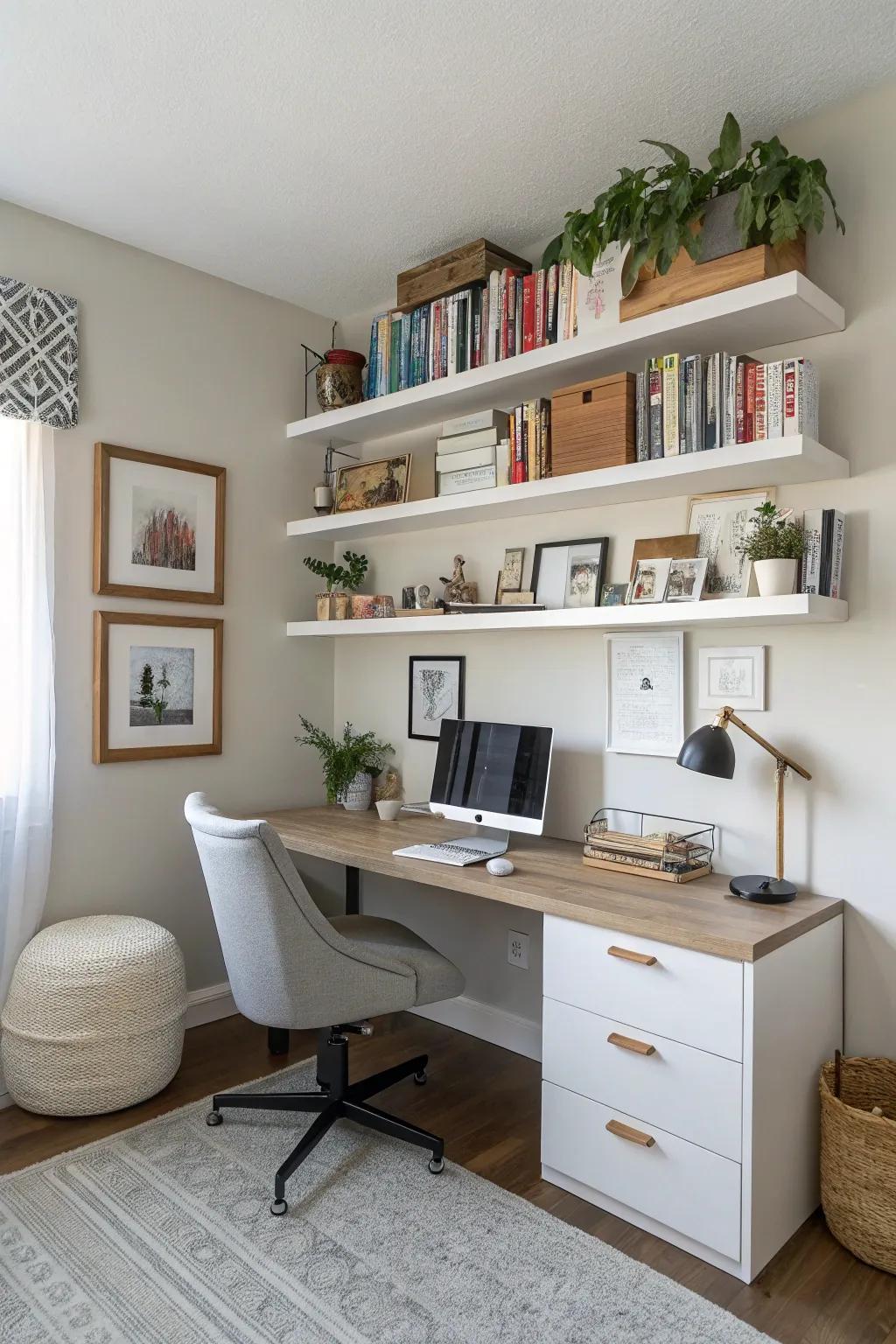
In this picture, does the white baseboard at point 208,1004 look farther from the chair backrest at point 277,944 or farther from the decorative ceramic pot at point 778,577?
the decorative ceramic pot at point 778,577

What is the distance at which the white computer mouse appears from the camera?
2.35 meters

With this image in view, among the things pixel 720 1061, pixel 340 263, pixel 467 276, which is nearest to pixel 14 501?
pixel 340 263

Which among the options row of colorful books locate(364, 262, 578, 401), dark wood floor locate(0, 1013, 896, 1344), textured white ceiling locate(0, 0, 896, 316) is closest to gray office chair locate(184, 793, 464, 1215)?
dark wood floor locate(0, 1013, 896, 1344)

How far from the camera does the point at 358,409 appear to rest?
316 centimetres

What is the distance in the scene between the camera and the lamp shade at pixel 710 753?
2121 millimetres

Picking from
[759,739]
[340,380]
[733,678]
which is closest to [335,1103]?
[759,739]

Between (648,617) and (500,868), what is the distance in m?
0.76

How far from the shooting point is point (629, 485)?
2.37 metres

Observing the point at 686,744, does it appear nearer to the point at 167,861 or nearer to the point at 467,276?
the point at 467,276

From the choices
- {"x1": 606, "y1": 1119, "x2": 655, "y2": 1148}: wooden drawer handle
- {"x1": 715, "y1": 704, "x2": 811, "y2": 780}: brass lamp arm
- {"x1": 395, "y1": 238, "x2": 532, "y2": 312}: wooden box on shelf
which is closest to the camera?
{"x1": 606, "y1": 1119, "x2": 655, "y2": 1148}: wooden drawer handle

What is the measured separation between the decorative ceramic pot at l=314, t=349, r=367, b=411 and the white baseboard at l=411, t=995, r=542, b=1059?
216cm

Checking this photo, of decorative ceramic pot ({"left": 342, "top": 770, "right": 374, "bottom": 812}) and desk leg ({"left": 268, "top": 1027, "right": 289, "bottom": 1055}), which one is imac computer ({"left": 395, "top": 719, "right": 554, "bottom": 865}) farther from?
desk leg ({"left": 268, "top": 1027, "right": 289, "bottom": 1055})

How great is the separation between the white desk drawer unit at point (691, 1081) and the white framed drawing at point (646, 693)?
66 centimetres

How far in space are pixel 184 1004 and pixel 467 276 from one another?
243cm
